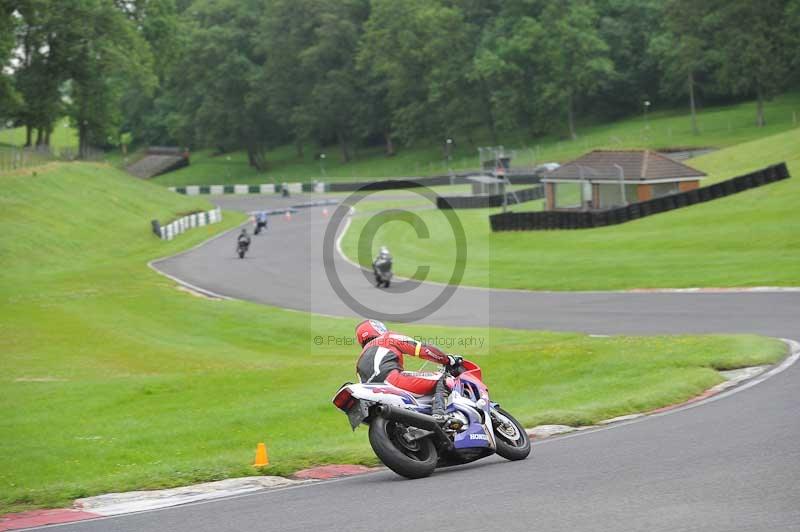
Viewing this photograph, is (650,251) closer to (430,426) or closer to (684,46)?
(430,426)

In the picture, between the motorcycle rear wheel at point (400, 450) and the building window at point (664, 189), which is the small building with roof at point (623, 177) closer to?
the building window at point (664, 189)

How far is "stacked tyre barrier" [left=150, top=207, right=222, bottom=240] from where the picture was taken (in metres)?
66.8

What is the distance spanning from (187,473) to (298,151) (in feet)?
438

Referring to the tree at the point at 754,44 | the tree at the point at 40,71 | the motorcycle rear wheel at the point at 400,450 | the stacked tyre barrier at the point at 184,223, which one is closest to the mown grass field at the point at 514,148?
the tree at the point at 754,44

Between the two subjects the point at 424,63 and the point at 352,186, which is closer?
the point at 352,186

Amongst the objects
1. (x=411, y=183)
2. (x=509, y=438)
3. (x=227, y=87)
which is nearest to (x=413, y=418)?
(x=509, y=438)

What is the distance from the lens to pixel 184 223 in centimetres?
7206

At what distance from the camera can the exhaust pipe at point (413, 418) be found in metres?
11.1

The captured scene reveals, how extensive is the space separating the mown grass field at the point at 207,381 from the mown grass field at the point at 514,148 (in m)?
62.1

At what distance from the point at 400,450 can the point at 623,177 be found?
4596cm

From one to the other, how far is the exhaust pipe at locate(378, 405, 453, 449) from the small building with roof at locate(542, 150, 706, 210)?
148 feet

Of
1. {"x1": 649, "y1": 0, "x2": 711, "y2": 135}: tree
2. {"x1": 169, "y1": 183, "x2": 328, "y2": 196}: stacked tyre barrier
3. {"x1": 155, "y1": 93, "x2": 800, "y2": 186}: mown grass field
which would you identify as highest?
{"x1": 649, "y1": 0, "x2": 711, "y2": 135}: tree

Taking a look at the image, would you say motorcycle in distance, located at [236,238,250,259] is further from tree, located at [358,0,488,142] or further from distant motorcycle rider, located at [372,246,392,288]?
tree, located at [358,0,488,142]

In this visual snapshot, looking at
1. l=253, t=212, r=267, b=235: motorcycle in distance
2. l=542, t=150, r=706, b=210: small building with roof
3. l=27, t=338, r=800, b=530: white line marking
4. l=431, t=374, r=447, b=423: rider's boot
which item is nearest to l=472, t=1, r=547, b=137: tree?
l=253, t=212, r=267, b=235: motorcycle in distance
